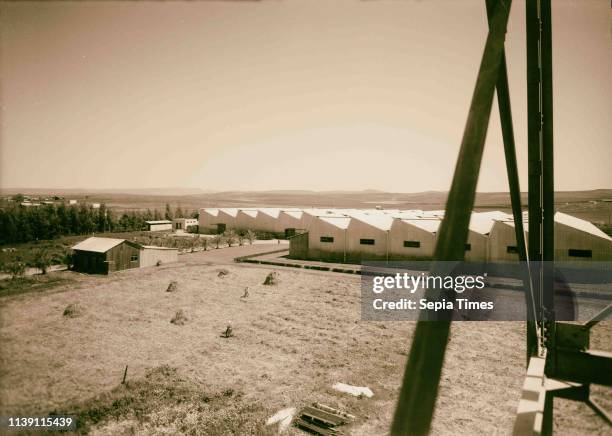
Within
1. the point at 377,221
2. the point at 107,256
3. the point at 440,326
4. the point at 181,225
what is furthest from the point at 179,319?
the point at 181,225

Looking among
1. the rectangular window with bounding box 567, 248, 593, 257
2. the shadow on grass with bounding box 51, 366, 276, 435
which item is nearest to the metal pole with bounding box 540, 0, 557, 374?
the shadow on grass with bounding box 51, 366, 276, 435

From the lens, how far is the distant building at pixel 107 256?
22.8m

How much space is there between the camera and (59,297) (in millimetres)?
17625

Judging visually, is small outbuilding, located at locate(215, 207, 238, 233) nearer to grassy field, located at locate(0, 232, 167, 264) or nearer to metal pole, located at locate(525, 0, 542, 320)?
grassy field, located at locate(0, 232, 167, 264)

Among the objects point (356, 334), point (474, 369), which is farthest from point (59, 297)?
point (474, 369)

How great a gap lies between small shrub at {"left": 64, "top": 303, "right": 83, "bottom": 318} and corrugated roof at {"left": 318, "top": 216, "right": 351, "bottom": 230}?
18.3m

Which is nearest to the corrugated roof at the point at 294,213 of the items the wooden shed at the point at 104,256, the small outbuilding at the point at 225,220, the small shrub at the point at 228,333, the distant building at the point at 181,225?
the small outbuilding at the point at 225,220

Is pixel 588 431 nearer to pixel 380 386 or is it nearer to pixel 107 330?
pixel 380 386

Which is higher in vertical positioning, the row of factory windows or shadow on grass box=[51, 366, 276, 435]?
the row of factory windows

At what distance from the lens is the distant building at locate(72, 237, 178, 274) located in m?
22.8

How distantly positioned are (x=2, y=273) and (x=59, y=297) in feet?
20.6

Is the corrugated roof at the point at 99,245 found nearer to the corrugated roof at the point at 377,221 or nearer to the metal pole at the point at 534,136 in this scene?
the corrugated roof at the point at 377,221

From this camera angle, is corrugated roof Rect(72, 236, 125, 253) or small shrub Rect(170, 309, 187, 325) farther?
corrugated roof Rect(72, 236, 125, 253)

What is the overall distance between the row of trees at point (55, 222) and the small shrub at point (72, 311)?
593 inches
